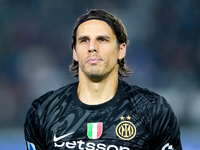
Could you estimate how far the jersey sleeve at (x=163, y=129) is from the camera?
9.41 feet

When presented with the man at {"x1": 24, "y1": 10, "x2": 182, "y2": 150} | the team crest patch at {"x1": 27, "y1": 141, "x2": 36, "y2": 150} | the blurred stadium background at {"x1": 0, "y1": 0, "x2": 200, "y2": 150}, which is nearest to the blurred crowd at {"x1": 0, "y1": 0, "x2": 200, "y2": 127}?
the blurred stadium background at {"x1": 0, "y1": 0, "x2": 200, "y2": 150}

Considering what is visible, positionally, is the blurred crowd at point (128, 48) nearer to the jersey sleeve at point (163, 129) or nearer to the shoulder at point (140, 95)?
the shoulder at point (140, 95)

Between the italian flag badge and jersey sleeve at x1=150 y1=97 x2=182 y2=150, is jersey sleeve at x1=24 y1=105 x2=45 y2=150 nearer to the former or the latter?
the italian flag badge

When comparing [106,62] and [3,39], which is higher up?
[3,39]

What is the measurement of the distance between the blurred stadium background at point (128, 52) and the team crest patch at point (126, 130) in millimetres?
5728

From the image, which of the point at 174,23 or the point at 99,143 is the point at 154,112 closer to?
the point at 99,143

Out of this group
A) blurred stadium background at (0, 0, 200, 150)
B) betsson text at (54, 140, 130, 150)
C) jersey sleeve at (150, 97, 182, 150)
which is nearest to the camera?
betsson text at (54, 140, 130, 150)

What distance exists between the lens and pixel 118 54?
10.4 feet

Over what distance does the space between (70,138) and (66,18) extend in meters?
7.16

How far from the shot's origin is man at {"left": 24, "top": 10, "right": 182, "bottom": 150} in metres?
2.81

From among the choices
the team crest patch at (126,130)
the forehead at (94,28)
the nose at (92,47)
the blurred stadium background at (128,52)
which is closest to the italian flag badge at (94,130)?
the team crest patch at (126,130)

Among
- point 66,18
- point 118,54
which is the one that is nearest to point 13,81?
point 66,18

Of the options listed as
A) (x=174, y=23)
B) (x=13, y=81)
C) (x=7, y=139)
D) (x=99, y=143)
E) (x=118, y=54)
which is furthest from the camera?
(x=174, y=23)

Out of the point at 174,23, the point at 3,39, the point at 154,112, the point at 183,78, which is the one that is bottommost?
the point at 154,112
